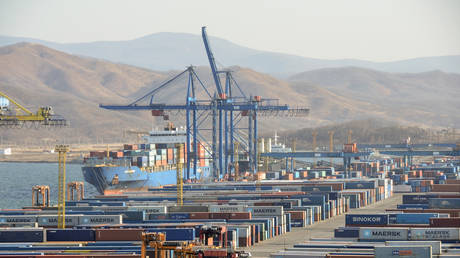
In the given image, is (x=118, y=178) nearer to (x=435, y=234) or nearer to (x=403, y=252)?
(x=435, y=234)

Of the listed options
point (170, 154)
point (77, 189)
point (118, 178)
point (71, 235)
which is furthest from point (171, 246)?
point (170, 154)

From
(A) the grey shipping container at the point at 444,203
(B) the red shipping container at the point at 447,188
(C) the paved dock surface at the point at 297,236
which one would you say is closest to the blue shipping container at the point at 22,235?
(C) the paved dock surface at the point at 297,236

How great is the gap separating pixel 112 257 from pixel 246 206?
24.7 metres

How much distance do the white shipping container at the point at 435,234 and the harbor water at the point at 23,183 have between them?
182ft

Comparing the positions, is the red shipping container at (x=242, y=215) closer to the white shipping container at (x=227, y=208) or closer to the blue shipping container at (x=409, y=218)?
the white shipping container at (x=227, y=208)

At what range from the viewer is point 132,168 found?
99.2 meters

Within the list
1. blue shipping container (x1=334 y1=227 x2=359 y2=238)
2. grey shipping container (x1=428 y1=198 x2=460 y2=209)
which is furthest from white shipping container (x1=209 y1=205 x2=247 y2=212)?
grey shipping container (x1=428 y1=198 x2=460 y2=209)

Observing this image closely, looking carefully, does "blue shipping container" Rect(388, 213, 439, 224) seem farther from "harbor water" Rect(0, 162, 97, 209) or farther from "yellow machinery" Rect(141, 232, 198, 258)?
"harbor water" Rect(0, 162, 97, 209)

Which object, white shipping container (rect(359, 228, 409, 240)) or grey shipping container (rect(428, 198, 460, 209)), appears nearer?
white shipping container (rect(359, 228, 409, 240))

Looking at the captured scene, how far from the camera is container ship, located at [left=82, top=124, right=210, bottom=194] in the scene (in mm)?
97625

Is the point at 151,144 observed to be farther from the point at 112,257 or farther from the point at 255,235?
the point at 112,257

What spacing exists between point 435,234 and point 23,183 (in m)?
102

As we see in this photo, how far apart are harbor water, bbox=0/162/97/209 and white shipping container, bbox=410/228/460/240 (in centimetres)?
5553

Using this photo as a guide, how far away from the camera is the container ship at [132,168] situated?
320 feet
